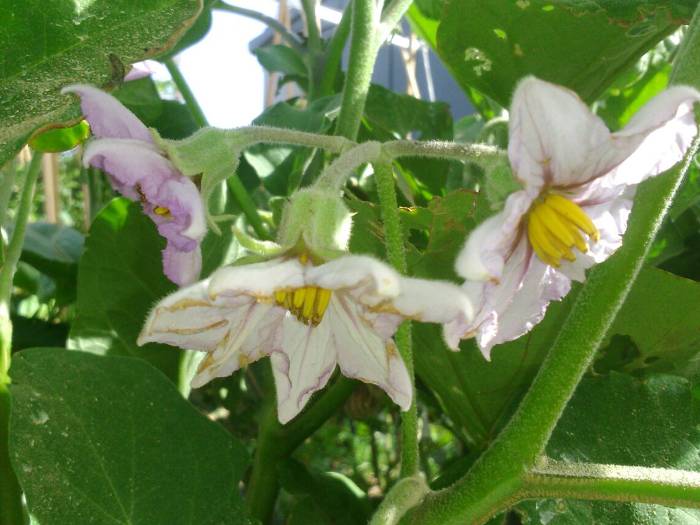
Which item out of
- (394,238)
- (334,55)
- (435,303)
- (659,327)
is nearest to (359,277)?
(435,303)

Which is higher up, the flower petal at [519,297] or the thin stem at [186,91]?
the flower petal at [519,297]

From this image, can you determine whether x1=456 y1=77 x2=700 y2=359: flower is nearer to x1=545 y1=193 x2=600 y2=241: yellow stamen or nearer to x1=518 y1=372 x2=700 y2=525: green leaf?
x1=545 y1=193 x2=600 y2=241: yellow stamen


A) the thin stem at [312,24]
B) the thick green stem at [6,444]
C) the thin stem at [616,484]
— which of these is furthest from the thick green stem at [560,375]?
the thin stem at [312,24]

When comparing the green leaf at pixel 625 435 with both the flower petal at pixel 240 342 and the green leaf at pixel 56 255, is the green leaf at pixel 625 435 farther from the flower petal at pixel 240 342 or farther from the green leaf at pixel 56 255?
the green leaf at pixel 56 255

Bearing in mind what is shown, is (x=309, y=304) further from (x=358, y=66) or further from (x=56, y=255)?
(x=56, y=255)

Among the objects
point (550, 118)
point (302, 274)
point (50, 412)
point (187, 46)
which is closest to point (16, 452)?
point (50, 412)

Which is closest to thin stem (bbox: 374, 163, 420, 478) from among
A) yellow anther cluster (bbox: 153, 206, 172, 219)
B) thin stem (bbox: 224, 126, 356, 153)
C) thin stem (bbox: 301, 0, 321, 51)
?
thin stem (bbox: 224, 126, 356, 153)
